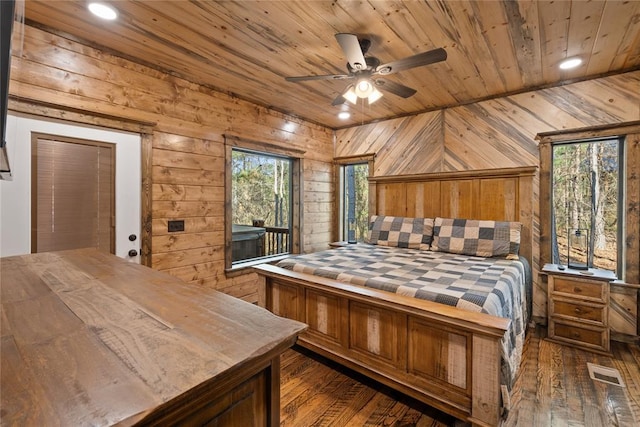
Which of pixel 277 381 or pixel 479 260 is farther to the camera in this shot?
pixel 479 260

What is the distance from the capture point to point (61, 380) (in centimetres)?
48

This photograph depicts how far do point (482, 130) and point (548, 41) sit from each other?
1309mm

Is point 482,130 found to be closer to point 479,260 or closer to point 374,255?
point 479,260

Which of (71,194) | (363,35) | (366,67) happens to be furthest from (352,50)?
(71,194)

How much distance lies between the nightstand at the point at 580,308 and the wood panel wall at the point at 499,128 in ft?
1.52

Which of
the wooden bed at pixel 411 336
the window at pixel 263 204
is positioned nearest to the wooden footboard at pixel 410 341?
the wooden bed at pixel 411 336

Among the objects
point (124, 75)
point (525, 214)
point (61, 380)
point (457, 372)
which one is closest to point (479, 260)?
point (525, 214)

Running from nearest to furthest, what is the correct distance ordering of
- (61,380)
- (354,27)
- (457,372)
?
1. (61,380)
2. (457,372)
3. (354,27)

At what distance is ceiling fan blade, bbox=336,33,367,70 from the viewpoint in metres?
1.86

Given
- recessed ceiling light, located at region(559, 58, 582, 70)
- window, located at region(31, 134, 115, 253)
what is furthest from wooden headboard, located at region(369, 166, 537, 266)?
window, located at region(31, 134, 115, 253)

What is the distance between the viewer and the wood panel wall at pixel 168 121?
2179 mm

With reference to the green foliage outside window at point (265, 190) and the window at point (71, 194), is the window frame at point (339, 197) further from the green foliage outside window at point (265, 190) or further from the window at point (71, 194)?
the window at point (71, 194)

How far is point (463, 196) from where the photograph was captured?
3637 millimetres

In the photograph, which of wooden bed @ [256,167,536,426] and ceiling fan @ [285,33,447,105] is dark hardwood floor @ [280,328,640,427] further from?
ceiling fan @ [285,33,447,105]
